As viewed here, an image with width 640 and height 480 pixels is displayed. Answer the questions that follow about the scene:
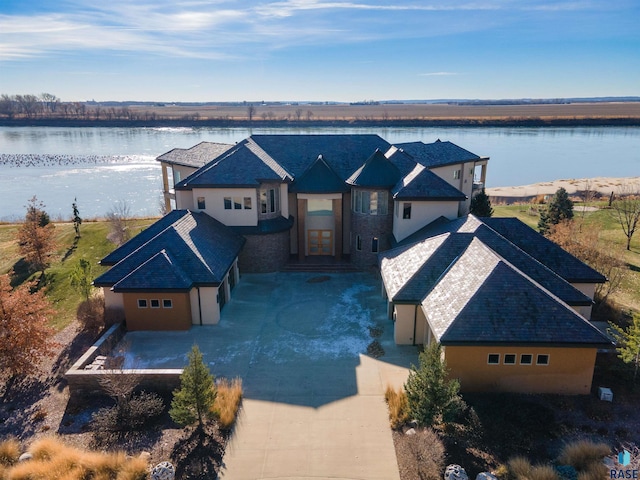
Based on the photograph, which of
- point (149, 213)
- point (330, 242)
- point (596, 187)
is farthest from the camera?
point (596, 187)

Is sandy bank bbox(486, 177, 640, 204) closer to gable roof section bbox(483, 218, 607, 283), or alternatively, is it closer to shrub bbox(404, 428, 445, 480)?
gable roof section bbox(483, 218, 607, 283)

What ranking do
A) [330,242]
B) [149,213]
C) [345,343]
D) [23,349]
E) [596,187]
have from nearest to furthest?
[23,349] < [345,343] < [330,242] < [149,213] < [596,187]

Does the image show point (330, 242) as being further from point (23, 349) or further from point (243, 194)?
point (23, 349)

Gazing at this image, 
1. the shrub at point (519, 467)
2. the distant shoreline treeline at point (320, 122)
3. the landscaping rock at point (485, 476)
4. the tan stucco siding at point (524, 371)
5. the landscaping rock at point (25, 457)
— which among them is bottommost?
the landscaping rock at point (25, 457)

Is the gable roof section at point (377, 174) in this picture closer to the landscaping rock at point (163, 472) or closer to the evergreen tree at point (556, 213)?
the evergreen tree at point (556, 213)

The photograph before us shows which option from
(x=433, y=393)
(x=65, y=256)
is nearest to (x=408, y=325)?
(x=433, y=393)

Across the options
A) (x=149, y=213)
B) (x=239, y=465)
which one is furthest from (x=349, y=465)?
(x=149, y=213)

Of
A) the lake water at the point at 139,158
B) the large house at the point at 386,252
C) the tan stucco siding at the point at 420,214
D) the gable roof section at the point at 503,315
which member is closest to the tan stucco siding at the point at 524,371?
the large house at the point at 386,252
